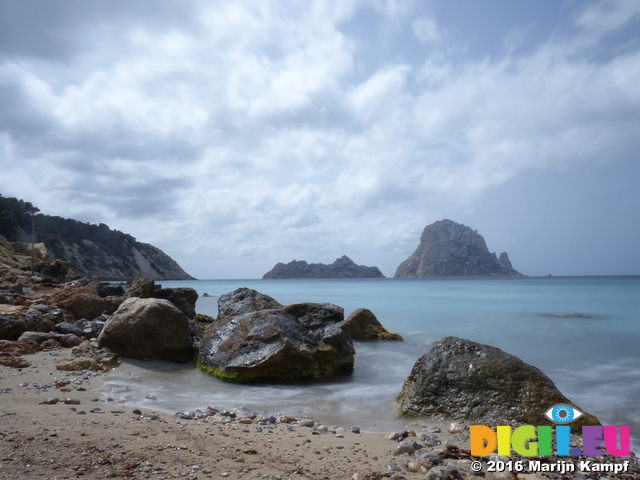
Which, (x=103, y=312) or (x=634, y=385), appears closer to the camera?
(x=634, y=385)

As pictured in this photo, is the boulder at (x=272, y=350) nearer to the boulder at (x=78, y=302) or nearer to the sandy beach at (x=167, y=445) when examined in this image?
the sandy beach at (x=167, y=445)

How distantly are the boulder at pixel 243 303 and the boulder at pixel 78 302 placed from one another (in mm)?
3434

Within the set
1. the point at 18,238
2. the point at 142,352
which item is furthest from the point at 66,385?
the point at 18,238

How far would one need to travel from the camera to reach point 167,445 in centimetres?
330

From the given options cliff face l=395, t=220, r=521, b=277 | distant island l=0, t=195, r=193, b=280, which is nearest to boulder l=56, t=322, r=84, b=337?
distant island l=0, t=195, r=193, b=280

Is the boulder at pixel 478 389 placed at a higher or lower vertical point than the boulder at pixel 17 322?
lower

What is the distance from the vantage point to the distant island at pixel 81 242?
54.9m

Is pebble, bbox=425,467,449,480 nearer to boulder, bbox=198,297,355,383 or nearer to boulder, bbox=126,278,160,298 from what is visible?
boulder, bbox=198,297,355,383

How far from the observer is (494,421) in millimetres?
4656

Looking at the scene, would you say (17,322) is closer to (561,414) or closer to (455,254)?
(561,414)

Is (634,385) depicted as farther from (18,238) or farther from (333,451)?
(18,238)

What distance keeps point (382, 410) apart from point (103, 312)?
9.36m

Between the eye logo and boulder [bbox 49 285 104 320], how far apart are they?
11.1 m

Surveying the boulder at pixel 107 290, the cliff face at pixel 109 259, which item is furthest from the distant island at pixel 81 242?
the boulder at pixel 107 290
